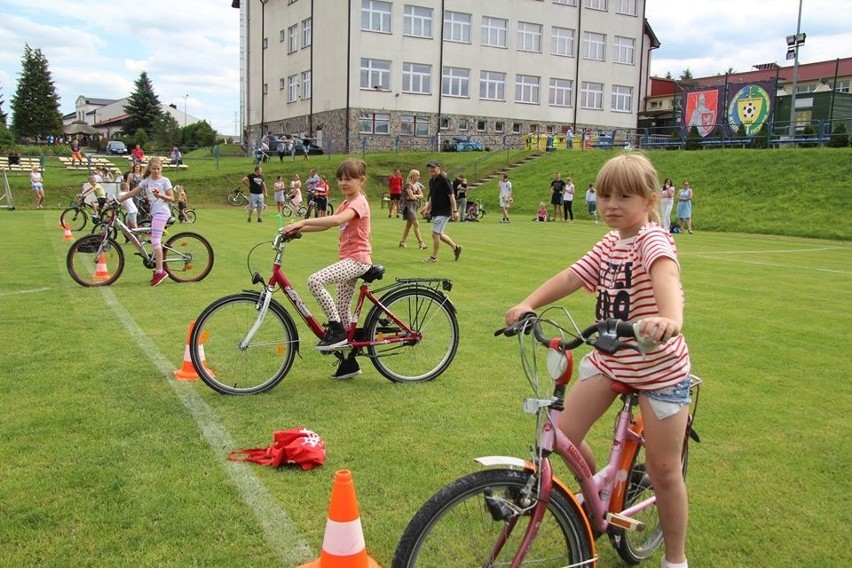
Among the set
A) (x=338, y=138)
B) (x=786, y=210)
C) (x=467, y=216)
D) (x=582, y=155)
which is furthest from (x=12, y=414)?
(x=338, y=138)

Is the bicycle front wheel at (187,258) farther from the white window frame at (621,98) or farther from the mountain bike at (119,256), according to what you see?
the white window frame at (621,98)

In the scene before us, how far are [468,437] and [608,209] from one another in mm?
2406

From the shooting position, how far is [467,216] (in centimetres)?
2923

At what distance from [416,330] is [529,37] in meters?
53.2

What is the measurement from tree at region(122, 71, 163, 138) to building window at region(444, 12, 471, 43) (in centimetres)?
5400

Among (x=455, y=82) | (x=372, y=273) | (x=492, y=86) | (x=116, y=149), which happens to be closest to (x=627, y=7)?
(x=492, y=86)

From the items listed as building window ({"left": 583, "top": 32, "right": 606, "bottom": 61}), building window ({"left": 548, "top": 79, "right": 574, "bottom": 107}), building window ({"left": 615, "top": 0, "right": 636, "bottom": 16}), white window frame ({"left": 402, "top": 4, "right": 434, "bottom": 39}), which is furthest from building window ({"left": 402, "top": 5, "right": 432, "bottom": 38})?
building window ({"left": 615, "top": 0, "right": 636, "bottom": 16})

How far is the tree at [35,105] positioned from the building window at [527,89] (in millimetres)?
62009

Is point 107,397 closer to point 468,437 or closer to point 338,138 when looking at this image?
point 468,437

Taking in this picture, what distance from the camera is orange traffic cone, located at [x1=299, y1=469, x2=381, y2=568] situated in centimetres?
273

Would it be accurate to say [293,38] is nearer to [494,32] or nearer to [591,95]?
[494,32]

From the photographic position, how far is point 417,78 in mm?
51500

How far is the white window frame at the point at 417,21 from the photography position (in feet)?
166

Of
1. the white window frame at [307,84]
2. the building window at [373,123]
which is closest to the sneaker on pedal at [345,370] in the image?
the building window at [373,123]
